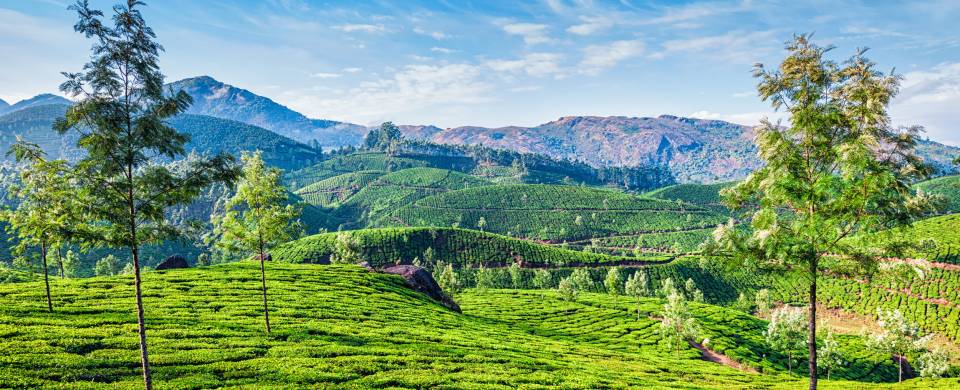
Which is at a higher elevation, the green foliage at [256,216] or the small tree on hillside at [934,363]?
the green foliage at [256,216]

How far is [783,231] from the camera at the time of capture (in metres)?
18.1

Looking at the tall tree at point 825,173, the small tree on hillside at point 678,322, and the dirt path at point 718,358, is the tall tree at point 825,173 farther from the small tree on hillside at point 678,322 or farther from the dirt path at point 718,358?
the dirt path at point 718,358

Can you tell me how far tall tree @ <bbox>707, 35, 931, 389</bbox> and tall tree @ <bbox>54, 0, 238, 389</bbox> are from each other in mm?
24751

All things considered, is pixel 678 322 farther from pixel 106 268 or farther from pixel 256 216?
pixel 106 268

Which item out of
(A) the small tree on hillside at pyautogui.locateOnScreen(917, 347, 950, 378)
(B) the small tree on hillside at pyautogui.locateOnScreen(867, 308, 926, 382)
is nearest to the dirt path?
(B) the small tree on hillside at pyautogui.locateOnScreen(867, 308, 926, 382)

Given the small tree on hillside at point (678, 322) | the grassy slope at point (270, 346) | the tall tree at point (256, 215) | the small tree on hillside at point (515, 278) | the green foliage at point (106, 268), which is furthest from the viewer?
the small tree on hillside at point (515, 278)

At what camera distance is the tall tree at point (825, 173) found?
16938 millimetres

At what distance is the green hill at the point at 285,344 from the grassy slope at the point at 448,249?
92467mm

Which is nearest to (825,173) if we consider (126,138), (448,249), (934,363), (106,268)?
(126,138)

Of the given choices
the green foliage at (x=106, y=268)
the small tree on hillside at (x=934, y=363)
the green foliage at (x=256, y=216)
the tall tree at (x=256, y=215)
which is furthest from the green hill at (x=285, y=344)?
the green foliage at (x=106, y=268)

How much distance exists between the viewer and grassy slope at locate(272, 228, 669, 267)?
152m

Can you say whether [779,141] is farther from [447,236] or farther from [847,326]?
[447,236]

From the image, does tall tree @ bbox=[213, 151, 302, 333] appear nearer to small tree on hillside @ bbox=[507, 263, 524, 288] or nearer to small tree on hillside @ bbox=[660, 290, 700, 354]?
small tree on hillside @ bbox=[660, 290, 700, 354]

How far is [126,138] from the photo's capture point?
16.4 m
